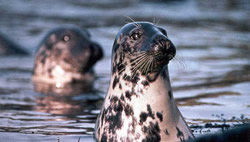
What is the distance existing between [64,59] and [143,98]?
17.6ft

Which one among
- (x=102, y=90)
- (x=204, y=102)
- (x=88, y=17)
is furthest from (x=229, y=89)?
(x=88, y=17)

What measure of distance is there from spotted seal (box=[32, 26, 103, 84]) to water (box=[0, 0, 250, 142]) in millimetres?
323

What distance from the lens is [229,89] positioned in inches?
374

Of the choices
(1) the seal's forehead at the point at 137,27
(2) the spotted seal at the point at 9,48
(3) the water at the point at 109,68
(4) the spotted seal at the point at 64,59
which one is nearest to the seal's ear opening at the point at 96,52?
(4) the spotted seal at the point at 64,59

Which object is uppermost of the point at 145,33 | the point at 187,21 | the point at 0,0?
the point at 0,0

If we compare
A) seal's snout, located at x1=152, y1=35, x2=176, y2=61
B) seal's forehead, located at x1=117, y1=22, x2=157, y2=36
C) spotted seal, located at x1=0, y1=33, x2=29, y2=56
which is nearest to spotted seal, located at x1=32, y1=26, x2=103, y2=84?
spotted seal, located at x1=0, y1=33, x2=29, y2=56

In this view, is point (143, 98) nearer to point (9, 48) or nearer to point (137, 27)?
point (137, 27)

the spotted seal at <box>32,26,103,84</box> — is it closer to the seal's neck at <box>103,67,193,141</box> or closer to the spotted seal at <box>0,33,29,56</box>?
the spotted seal at <box>0,33,29,56</box>

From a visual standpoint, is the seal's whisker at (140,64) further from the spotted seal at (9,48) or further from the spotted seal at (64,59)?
the spotted seal at (9,48)

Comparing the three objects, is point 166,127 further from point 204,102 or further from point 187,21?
point 187,21

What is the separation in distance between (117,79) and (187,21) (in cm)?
1267

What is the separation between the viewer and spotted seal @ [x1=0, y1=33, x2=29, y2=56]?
1391 centimetres

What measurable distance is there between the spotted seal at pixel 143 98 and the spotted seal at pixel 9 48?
319 inches

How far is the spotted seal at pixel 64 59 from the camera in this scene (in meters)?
11.1
